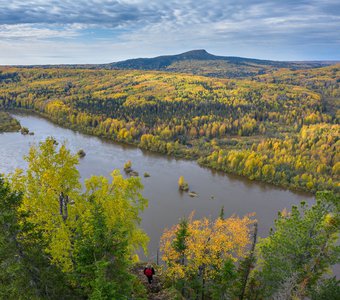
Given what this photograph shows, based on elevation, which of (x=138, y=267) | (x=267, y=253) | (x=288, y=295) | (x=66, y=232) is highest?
(x=66, y=232)

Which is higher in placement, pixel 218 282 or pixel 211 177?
pixel 218 282

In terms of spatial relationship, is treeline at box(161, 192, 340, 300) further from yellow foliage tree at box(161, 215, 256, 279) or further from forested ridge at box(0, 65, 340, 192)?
forested ridge at box(0, 65, 340, 192)

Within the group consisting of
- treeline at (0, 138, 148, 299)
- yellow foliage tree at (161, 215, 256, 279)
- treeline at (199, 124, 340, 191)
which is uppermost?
treeline at (0, 138, 148, 299)

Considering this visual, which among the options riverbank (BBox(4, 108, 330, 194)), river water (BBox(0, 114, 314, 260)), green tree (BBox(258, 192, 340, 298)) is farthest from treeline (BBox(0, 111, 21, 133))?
green tree (BBox(258, 192, 340, 298))

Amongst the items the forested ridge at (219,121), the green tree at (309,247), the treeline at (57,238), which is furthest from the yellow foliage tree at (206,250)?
the forested ridge at (219,121)

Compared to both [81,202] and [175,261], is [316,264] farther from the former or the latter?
[81,202]

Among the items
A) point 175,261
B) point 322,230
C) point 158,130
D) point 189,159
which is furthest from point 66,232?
point 158,130
